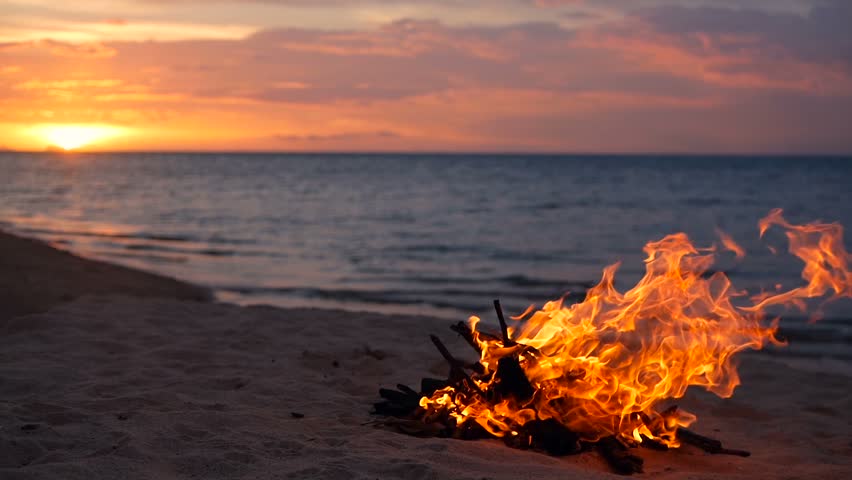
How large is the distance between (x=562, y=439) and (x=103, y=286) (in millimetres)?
8924

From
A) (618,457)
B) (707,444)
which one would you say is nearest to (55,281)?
(618,457)

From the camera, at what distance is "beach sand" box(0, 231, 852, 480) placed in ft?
16.6

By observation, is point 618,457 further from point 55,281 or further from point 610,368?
point 55,281

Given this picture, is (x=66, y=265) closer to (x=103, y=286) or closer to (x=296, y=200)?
(x=103, y=286)

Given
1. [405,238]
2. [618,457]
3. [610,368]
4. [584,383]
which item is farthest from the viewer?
[405,238]

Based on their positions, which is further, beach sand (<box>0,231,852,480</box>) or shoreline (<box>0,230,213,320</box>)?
shoreline (<box>0,230,213,320</box>)

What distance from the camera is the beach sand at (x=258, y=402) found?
5055 millimetres

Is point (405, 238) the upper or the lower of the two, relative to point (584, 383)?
lower

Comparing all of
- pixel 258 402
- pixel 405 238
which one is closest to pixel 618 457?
pixel 258 402

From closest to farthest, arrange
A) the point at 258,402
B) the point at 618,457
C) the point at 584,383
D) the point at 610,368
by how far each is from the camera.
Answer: the point at 618,457 < the point at 584,383 < the point at 610,368 < the point at 258,402

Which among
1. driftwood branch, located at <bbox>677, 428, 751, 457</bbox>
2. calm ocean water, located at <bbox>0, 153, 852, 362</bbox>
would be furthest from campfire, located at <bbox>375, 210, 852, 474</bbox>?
calm ocean water, located at <bbox>0, 153, 852, 362</bbox>

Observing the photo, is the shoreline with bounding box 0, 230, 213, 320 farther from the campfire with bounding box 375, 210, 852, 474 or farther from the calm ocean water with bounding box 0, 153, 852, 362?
the campfire with bounding box 375, 210, 852, 474

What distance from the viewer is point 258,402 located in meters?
6.64

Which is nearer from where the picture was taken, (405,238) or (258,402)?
(258,402)
